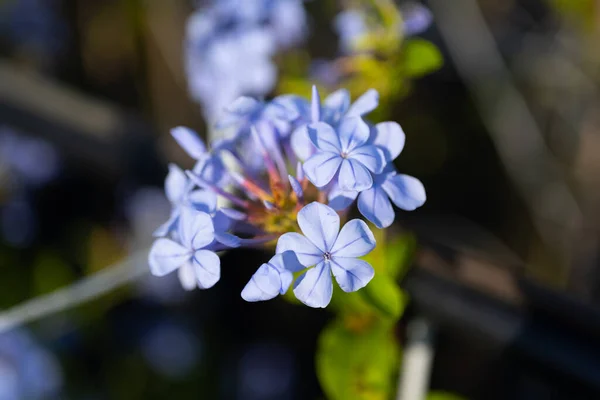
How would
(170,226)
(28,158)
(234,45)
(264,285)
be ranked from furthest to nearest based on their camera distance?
(28,158), (234,45), (170,226), (264,285)

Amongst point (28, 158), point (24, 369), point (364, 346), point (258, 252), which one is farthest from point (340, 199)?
point (28, 158)

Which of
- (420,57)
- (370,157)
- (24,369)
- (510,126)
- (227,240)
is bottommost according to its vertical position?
(24,369)

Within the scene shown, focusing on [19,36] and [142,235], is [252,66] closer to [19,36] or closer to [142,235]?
[142,235]

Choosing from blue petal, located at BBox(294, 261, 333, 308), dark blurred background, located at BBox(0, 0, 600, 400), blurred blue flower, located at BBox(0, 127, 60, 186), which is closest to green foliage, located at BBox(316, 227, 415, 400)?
blue petal, located at BBox(294, 261, 333, 308)

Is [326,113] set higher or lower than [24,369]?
higher

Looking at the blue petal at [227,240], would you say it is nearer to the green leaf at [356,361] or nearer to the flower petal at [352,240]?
the flower petal at [352,240]

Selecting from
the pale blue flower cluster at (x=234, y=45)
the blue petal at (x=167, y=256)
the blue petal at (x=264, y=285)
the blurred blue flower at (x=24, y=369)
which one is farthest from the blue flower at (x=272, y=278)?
the blurred blue flower at (x=24, y=369)

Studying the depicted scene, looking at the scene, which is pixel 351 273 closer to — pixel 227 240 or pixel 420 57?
pixel 227 240
